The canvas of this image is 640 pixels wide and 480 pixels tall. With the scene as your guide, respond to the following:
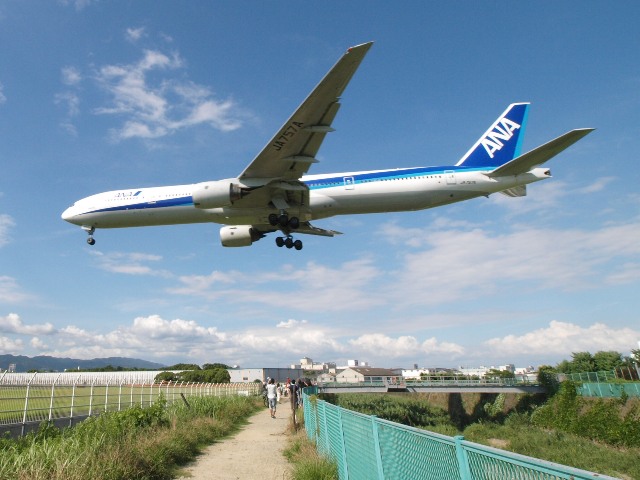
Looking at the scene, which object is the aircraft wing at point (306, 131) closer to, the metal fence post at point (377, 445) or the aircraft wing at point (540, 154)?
the aircraft wing at point (540, 154)

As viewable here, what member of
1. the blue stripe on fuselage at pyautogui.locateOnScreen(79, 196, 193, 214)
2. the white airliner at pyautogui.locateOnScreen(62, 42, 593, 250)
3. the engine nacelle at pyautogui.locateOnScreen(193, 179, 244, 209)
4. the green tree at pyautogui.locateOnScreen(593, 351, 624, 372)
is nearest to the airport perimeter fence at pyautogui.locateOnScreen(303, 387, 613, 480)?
the engine nacelle at pyautogui.locateOnScreen(193, 179, 244, 209)

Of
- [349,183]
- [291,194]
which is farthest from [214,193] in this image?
[349,183]

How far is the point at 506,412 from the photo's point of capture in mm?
49438

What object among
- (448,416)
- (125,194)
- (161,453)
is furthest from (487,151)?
(448,416)

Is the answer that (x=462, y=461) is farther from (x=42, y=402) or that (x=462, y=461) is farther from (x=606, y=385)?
(x=606, y=385)

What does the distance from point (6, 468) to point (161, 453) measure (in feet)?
13.4

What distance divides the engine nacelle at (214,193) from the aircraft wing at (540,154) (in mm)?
12441

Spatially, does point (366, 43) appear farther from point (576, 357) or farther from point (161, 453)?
point (576, 357)

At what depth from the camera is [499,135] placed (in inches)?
1042

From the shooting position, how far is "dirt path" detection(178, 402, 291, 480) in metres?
11.1

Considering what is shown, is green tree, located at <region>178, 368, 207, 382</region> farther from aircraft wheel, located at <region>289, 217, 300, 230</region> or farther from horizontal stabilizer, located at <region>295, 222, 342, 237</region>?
aircraft wheel, located at <region>289, 217, 300, 230</region>

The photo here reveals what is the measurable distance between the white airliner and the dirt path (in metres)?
9.41

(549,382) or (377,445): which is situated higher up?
(377,445)

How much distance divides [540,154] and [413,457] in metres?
17.4
